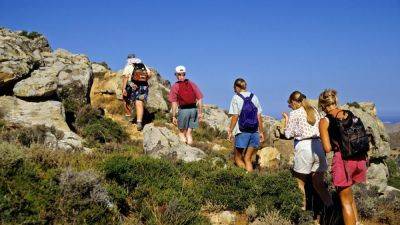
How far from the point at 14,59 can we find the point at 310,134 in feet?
36.4

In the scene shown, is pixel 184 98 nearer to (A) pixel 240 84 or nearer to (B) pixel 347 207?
(A) pixel 240 84

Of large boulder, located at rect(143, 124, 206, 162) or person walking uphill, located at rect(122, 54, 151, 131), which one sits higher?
person walking uphill, located at rect(122, 54, 151, 131)

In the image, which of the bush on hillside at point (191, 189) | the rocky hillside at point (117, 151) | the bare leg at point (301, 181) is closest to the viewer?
the rocky hillside at point (117, 151)

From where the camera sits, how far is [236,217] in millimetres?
7969

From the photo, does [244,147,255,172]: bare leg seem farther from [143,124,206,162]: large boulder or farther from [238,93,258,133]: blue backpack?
[143,124,206,162]: large boulder

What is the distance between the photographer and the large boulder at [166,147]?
1070cm

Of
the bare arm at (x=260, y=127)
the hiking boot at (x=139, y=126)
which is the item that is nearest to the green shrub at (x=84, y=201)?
the bare arm at (x=260, y=127)

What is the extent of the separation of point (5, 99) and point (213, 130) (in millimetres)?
8896

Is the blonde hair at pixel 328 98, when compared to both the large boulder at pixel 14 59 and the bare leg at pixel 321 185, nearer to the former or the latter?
the bare leg at pixel 321 185

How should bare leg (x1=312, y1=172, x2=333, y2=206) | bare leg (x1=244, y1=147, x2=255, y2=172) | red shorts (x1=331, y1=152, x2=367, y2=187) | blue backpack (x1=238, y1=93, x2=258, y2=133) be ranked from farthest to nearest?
bare leg (x1=244, y1=147, x2=255, y2=172), blue backpack (x1=238, y1=93, x2=258, y2=133), bare leg (x1=312, y1=172, x2=333, y2=206), red shorts (x1=331, y1=152, x2=367, y2=187)

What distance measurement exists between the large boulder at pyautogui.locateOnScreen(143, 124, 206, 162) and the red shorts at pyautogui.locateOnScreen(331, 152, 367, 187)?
4503mm

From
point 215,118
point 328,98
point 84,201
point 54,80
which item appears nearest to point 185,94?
point 328,98

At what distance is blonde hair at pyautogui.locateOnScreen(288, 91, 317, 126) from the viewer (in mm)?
7836

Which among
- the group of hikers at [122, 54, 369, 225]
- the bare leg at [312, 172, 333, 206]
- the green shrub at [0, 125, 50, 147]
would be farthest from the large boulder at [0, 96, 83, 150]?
the bare leg at [312, 172, 333, 206]
